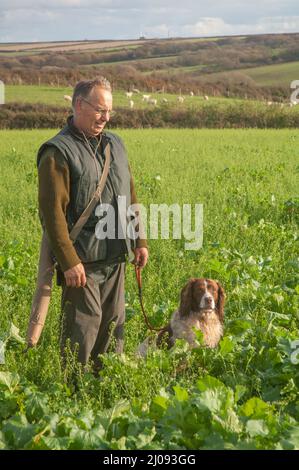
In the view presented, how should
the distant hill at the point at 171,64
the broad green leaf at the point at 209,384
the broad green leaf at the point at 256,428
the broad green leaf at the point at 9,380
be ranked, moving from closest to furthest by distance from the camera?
1. the broad green leaf at the point at 256,428
2. the broad green leaf at the point at 209,384
3. the broad green leaf at the point at 9,380
4. the distant hill at the point at 171,64

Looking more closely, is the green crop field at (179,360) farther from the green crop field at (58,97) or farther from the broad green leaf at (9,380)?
the green crop field at (58,97)

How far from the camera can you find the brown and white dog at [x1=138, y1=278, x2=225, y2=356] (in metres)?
5.19

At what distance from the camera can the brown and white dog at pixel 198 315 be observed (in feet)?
17.0

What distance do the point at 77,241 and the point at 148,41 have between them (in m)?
74.6

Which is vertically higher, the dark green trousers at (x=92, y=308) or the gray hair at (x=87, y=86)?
the gray hair at (x=87, y=86)

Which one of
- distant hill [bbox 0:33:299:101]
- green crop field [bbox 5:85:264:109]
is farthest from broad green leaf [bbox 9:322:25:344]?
distant hill [bbox 0:33:299:101]

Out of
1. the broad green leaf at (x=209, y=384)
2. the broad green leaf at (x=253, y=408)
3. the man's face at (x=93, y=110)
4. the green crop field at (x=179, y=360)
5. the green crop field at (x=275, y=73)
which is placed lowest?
the green crop field at (x=179, y=360)

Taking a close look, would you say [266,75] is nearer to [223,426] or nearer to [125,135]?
[125,135]

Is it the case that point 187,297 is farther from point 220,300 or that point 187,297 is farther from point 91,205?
point 91,205

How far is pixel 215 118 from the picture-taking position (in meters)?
34.5

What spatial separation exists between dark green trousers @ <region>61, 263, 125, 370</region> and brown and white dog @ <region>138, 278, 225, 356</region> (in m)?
0.40

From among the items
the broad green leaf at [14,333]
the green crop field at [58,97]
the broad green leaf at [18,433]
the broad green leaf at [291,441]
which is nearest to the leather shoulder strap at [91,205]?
the broad green leaf at [14,333]

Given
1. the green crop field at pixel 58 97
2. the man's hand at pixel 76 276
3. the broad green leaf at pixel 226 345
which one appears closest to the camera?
the man's hand at pixel 76 276
